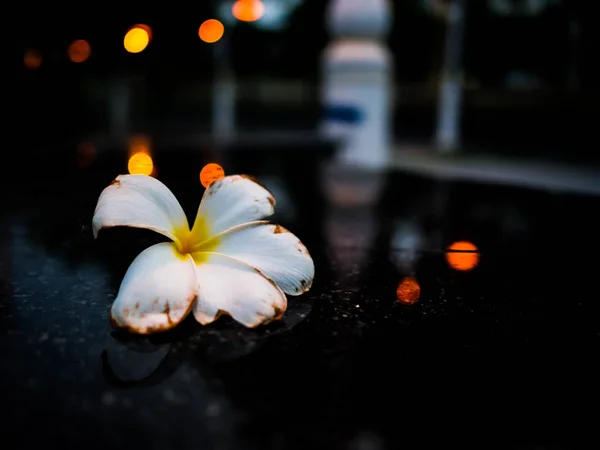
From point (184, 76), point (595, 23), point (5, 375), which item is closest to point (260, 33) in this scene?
point (184, 76)

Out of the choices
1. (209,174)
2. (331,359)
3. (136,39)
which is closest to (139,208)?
(331,359)

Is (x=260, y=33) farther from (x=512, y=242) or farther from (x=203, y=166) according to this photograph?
(x=512, y=242)

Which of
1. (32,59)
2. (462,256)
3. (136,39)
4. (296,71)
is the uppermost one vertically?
(136,39)

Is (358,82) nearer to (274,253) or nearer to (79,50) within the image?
(79,50)

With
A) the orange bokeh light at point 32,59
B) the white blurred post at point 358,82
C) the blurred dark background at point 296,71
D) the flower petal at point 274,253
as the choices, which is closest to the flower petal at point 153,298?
the flower petal at point 274,253

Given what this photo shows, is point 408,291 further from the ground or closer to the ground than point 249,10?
closer to the ground

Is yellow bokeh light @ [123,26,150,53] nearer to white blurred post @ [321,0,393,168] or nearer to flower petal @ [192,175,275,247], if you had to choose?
white blurred post @ [321,0,393,168]

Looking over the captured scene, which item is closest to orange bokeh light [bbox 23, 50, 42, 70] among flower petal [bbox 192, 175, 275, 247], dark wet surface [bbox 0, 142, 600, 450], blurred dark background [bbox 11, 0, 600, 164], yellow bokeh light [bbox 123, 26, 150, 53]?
blurred dark background [bbox 11, 0, 600, 164]
